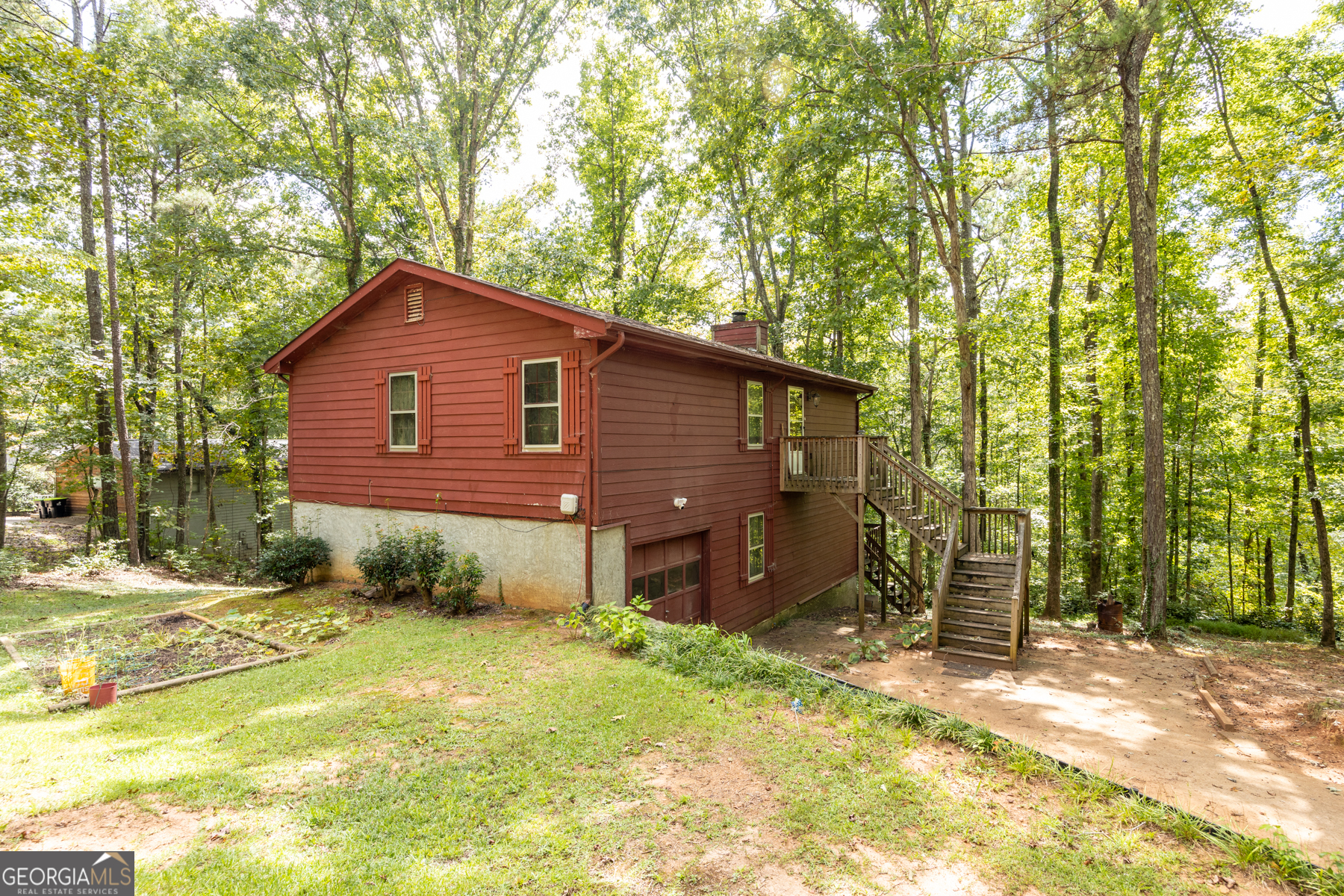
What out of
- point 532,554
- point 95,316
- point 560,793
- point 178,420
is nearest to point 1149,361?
point 532,554

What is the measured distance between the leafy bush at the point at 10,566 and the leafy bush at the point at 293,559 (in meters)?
4.80

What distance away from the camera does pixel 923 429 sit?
26.1m

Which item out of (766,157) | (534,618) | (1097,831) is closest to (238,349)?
(534,618)

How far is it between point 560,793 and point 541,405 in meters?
6.04

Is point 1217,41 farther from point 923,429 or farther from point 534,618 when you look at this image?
point 534,618

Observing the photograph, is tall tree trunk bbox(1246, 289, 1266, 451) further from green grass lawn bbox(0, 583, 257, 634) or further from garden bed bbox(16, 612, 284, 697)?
green grass lawn bbox(0, 583, 257, 634)

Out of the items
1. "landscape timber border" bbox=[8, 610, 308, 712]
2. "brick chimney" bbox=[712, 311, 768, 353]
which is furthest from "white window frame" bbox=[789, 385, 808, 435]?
"landscape timber border" bbox=[8, 610, 308, 712]

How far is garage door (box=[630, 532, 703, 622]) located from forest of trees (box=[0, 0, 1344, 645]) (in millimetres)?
6682

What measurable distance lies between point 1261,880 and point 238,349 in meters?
22.8

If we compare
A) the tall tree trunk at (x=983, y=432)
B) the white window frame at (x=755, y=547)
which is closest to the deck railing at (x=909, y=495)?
the white window frame at (x=755, y=547)

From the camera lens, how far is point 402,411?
35.8 ft

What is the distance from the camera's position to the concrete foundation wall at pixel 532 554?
886cm

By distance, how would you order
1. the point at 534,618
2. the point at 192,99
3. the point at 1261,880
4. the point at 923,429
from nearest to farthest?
the point at 1261,880 → the point at 534,618 → the point at 192,99 → the point at 923,429

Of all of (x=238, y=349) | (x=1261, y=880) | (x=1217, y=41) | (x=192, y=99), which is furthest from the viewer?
(x=238, y=349)
